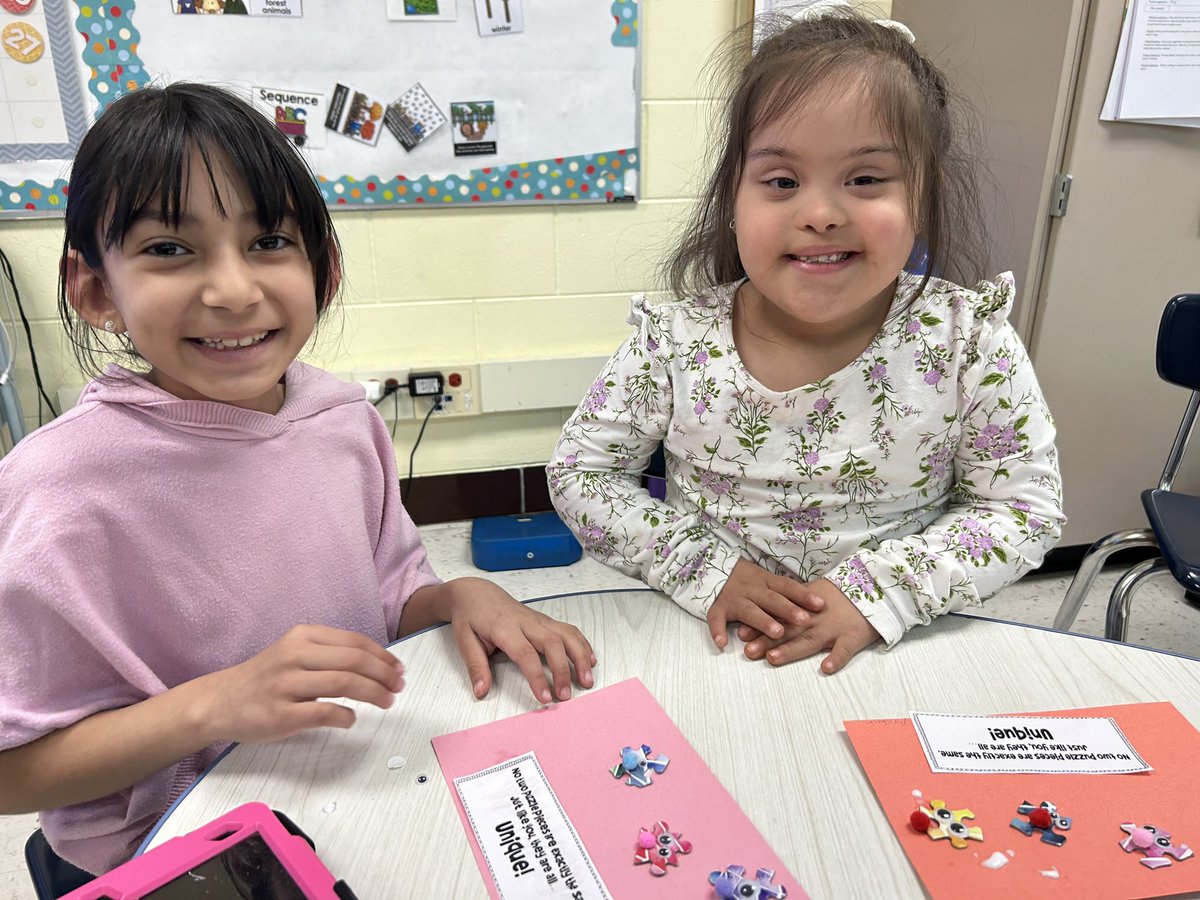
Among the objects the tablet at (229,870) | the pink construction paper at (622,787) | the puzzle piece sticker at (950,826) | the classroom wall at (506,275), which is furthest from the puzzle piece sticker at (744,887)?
the classroom wall at (506,275)

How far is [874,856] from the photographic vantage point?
543 mm

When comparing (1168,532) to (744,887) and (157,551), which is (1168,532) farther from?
(157,551)

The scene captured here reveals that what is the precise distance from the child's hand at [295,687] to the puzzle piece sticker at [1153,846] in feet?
1.72

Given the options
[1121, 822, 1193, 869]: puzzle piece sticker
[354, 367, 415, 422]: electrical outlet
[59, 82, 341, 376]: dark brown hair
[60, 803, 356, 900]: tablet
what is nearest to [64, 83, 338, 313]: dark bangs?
[59, 82, 341, 376]: dark brown hair

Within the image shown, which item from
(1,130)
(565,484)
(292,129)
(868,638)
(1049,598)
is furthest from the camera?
(1049,598)

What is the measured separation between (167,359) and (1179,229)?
206cm

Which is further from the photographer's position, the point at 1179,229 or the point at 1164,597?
the point at 1164,597

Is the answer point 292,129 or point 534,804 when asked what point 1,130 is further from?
point 534,804

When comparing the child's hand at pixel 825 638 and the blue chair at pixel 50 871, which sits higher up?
the child's hand at pixel 825 638

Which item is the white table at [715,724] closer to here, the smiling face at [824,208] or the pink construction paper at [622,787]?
the pink construction paper at [622,787]

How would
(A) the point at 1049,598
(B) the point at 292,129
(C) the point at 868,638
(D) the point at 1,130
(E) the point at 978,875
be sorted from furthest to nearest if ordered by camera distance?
(A) the point at 1049,598, (B) the point at 292,129, (D) the point at 1,130, (C) the point at 868,638, (E) the point at 978,875

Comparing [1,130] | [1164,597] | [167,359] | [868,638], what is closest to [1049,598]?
[1164,597]

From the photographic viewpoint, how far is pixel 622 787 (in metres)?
0.60

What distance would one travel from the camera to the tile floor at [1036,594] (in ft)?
6.50
